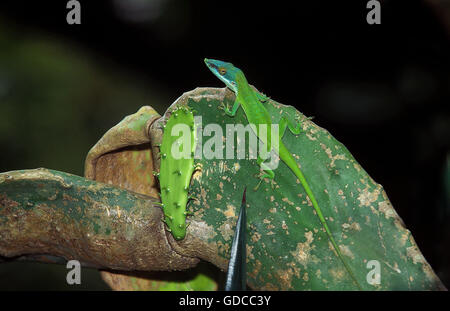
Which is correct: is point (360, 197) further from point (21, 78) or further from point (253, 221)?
point (21, 78)

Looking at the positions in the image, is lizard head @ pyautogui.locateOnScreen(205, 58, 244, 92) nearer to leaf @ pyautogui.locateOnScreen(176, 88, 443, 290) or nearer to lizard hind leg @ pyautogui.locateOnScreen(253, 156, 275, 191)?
leaf @ pyautogui.locateOnScreen(176, 88, 443, 290)

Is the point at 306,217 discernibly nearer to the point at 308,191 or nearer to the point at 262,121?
the point at 308,191

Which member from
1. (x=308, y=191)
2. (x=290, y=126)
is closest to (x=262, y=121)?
(x=290, y=126)

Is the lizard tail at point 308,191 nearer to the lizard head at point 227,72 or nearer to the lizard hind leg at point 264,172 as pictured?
the lizard hind leg at point 264,172

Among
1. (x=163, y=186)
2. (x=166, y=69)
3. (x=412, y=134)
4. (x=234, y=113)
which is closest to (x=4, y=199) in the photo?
(x=163, y=186)

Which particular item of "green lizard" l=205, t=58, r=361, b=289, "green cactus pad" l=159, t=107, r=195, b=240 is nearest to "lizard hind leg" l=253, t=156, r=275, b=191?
"green lizard" l=205, t=58, r=361, b=289

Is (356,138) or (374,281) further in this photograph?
(356,138)
